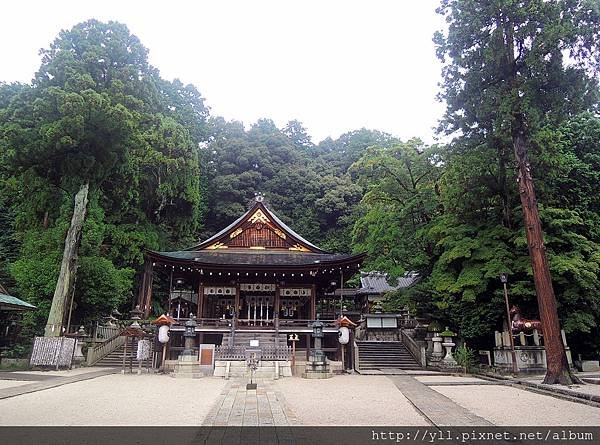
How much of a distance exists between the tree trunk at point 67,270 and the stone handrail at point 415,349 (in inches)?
678

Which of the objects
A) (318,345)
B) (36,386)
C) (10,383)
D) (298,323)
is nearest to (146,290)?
(298,323)

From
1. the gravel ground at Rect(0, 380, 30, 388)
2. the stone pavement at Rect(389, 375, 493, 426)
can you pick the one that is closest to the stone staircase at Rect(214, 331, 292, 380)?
the stone pavement at Rect(389, 375, 493, 426)

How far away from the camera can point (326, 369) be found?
15.6 metres

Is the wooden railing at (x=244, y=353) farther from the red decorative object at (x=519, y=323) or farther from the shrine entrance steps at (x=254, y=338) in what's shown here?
the red decorative object at (x=519, y=323)

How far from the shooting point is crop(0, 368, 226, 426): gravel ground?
6.74 m

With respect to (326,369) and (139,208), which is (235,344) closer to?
(326,369)

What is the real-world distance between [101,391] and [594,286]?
18287mm

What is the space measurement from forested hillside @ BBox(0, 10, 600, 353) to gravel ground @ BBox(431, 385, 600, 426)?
693 centimetres

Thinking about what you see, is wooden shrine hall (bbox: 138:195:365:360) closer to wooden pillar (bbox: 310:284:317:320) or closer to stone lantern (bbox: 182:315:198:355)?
wooden pillar (bbox: 310:284:317:320)

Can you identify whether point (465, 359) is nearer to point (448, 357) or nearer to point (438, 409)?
point (448, 357)

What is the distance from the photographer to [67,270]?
19.3 m

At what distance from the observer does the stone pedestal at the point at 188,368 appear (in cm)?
1496

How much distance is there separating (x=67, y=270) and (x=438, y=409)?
17766mm

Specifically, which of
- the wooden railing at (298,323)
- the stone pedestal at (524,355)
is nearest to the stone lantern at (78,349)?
the wooden railing at (298,323)
